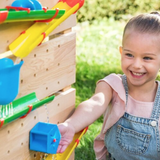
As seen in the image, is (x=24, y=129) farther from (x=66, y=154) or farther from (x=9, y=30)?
(x=9, y=30)

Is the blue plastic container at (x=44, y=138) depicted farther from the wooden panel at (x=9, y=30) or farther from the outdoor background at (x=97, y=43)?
the outdoor background at (x=97, y=43)

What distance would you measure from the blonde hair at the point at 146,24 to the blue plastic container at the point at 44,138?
577 mm

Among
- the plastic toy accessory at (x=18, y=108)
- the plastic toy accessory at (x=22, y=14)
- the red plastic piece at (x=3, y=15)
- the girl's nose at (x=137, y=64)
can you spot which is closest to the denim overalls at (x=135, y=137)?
the girl's nose at (x=137, y=64)

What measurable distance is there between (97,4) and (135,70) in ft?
11.9

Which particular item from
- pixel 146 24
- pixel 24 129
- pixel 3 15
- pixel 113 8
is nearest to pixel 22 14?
pixel 3 15

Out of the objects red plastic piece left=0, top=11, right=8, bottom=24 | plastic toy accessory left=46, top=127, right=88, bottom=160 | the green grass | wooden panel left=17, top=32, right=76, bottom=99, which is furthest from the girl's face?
red plastic piece left=0, top=11, right=8, bottom=24

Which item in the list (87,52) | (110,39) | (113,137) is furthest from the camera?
(110,39)

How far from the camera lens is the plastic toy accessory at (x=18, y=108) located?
1.16m

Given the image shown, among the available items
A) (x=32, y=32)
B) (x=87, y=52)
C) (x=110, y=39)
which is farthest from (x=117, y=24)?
(x=32, y=32)

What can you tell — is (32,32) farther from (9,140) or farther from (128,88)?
(128,88)

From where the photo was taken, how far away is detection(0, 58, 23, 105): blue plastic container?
108cm

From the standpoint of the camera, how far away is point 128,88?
1.84m

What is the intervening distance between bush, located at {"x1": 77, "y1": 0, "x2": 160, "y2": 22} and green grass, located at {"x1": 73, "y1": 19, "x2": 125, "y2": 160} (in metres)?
0.21

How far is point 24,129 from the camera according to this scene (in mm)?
1371
